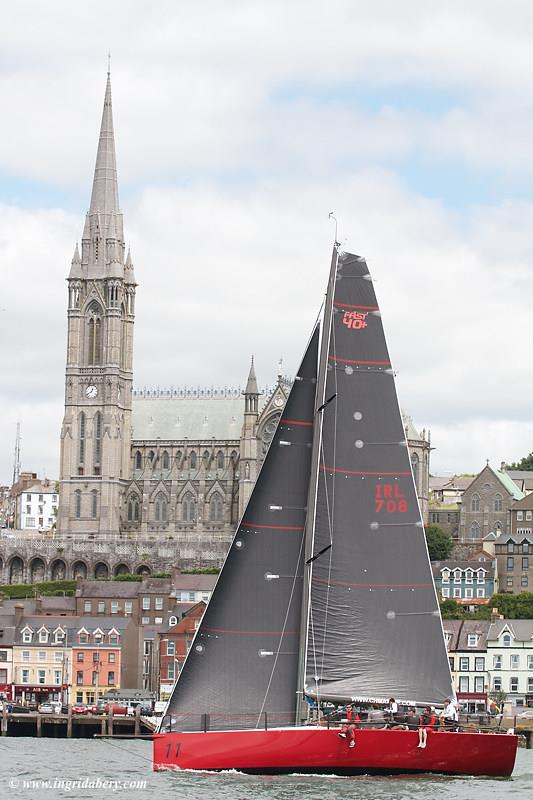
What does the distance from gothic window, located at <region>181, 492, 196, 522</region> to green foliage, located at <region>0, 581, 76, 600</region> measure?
21063 mm

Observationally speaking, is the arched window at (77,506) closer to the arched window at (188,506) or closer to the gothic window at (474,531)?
the arched window at (188,506)

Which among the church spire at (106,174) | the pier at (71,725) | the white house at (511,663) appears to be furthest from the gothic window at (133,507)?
the pier at (71,725)

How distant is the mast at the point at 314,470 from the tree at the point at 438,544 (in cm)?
9287

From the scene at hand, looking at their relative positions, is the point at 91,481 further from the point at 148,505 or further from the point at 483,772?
the point at 483,772

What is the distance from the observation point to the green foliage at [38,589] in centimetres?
12565

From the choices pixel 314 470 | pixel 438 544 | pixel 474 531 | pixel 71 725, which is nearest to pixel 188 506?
pixel 474 531

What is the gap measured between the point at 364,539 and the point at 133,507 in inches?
4466

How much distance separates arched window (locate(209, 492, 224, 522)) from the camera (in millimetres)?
150500

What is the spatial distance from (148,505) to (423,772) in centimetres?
11311

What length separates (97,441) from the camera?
153 metres

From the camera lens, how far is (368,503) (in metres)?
41.5

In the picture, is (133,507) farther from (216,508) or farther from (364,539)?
(364,539)

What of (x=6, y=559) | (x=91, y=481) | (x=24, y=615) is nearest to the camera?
(x=24, y=615)

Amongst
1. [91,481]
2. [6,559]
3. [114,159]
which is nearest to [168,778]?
[6,559]
